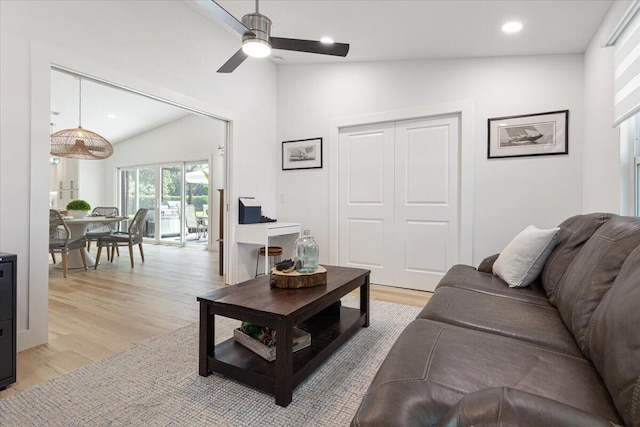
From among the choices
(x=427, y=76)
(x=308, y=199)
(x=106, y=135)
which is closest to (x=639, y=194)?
(x=427, y=76)

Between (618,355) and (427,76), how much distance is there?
339 centimetres

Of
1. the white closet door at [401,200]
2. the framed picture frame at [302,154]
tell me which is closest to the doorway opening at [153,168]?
the framed picture frame at [302,154]

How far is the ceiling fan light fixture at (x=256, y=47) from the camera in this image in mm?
1960

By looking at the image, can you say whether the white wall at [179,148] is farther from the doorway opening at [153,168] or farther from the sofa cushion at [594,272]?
the sofa cushion at [594,272]

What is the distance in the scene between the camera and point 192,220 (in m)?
7.73

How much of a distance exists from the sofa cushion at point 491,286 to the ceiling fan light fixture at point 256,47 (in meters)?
1.90

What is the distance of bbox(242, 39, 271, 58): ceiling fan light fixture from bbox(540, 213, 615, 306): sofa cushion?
2.13 m

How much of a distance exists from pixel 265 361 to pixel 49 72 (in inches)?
96.2

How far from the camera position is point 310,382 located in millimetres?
1761

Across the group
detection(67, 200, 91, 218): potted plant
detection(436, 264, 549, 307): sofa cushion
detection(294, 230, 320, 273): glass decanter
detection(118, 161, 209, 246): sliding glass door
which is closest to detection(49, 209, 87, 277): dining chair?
detection(67, 200, 91, 218): potted plant

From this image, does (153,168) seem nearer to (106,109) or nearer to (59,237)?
(106,109)

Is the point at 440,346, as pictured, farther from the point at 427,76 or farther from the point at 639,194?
the point at 427,76

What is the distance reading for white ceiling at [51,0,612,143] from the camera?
96.5 inches

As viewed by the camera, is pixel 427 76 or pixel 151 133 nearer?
pixel 427 76
